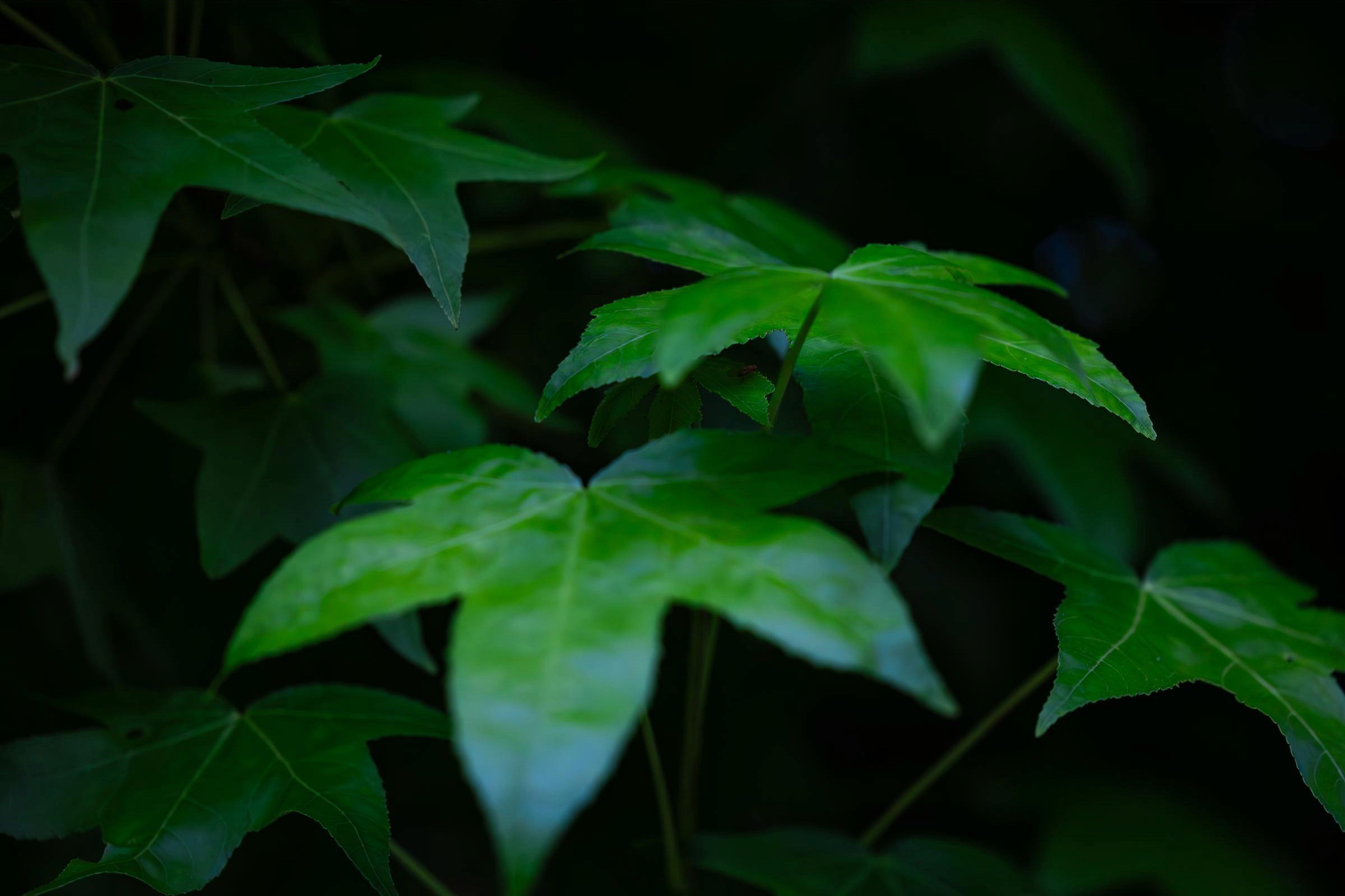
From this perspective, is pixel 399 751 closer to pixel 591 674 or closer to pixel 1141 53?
pixel 591 674

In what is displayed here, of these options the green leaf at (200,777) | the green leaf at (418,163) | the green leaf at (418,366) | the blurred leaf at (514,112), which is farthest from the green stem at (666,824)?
the blurred leaf at (514,112)

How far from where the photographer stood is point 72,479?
2.95 ft

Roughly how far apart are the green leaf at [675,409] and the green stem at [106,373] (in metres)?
0.54

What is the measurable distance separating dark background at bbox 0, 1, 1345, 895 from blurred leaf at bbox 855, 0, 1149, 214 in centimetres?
8

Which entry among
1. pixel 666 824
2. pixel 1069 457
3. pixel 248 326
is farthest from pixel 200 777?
pixel 1069 457

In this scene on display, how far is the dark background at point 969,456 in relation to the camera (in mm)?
984

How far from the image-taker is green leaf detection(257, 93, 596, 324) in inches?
23.0

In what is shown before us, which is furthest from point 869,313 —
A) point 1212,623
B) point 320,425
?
point 320,425

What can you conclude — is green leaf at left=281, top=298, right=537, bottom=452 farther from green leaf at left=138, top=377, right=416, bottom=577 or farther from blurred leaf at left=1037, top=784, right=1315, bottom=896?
blurred leaf at left=1037, top=784, right=1315, bottom=896

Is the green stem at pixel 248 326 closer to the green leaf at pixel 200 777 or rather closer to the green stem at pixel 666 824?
the green leaf at pixel 200 777

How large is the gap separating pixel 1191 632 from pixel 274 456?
2.16 feet

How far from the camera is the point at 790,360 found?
19.2 inches

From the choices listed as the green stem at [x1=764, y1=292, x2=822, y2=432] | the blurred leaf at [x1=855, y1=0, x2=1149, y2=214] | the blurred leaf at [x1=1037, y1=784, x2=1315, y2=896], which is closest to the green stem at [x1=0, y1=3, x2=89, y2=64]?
the green stem at [x1=764, y1=292, x2=822, y2=432]

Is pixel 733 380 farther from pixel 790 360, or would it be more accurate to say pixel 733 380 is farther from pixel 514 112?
pixel 514 112
